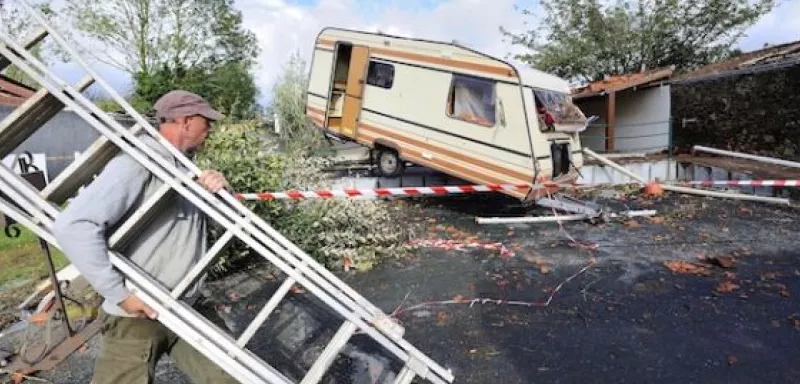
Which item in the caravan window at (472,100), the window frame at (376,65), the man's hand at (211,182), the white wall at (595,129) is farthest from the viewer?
the white wall at (595,129)

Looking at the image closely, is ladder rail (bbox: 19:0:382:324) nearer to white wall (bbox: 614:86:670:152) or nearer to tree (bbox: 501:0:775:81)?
white wall (bbox: 614:86:670:152)

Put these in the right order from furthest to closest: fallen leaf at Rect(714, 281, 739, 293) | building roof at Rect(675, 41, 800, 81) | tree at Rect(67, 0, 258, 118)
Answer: tree at Rect(67, 0, 258, 118), building roof at Rect(675, 41, 800, 81), fallen leaf at Rect(714, 281, 739, 293)

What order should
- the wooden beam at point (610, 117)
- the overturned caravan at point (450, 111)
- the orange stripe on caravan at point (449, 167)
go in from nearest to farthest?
the overturned caravan at point (450, 111) → the orange stripe on caravan at point (449, 167) → the wooden beam at point (610, 117)

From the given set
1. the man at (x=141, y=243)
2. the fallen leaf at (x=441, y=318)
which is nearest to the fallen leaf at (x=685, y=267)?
the fallen leaf at (x=441, y=318)

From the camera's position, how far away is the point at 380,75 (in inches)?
382

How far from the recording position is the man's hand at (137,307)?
6.90 ft

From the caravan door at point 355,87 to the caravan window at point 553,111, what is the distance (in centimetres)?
336

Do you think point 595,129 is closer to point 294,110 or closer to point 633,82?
point 633,82

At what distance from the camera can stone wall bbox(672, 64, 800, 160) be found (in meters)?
12.2

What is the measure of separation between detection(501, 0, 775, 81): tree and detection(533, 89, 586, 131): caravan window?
12.2 meters

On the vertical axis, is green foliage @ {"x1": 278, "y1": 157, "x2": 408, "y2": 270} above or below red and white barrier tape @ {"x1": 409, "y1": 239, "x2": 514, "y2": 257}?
above

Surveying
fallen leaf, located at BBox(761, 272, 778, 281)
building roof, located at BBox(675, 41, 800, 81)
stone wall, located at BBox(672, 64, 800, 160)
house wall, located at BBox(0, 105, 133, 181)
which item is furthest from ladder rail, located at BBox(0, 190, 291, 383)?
house wall, located at BBox(0, 105, 133, 181)

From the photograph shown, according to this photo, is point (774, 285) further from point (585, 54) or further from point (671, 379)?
point (585, 54)

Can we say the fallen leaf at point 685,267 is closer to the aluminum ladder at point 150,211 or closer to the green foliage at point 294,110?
the aluminum ladder at point 150,211
